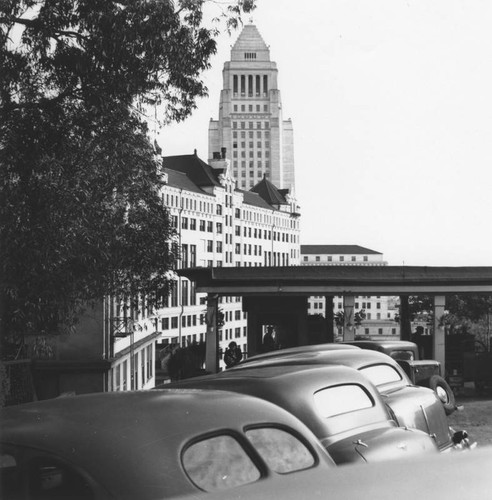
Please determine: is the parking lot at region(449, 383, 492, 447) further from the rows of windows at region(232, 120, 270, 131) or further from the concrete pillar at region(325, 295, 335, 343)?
the rows of windows at region(232, 120, 270, 131)

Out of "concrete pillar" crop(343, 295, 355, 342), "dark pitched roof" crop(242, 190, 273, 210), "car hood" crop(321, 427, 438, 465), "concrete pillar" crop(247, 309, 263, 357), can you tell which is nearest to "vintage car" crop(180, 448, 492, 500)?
"car hood" crop(321, 427, 438, 465)

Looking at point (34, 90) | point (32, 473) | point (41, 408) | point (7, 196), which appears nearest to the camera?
point (32, 473)

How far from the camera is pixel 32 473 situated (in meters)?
3.06

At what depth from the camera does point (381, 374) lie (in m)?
8.60

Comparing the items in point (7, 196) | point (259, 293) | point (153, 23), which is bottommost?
point (259, 293)

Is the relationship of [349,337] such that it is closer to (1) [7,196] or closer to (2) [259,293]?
(2) [259,293]

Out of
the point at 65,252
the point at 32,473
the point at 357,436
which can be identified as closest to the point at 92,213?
the point at 65,252

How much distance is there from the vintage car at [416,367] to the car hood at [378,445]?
689 cm

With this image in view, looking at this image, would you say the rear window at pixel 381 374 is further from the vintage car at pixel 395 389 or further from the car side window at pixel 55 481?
the car side window at pixel 55 481

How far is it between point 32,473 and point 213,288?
21.8 m

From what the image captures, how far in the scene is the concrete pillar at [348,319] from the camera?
82.4 ft

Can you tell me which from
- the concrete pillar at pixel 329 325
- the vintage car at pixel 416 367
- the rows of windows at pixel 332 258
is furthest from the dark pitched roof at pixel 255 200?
the vintage car at pixel 416 367

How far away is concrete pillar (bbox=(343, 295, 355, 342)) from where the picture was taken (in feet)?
82.4

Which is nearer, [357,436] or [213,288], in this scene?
[357,436]
